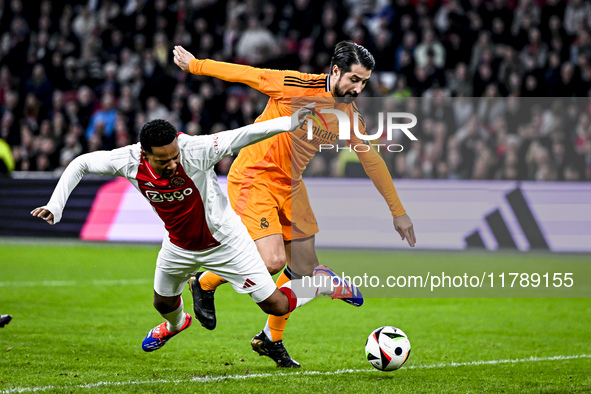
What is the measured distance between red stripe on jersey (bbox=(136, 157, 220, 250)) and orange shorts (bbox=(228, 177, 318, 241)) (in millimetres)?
747

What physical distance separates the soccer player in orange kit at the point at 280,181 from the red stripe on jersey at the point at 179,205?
0.80 meters

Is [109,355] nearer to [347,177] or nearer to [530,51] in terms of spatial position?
[347,177]

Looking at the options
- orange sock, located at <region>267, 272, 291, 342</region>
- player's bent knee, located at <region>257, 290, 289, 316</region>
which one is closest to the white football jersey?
player's bent knee, located at <region>257, 290, 289, 316</region>

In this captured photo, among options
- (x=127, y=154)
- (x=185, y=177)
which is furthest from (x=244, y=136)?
(x=127, y=154)

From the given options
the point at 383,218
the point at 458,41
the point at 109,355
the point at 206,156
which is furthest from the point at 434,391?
the point at 458,41

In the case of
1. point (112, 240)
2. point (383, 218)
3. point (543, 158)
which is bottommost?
point (112, 240)

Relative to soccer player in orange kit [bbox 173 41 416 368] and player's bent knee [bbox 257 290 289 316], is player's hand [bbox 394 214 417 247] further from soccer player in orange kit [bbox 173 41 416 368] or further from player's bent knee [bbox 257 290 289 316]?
player's bent knee [bbox 257 290 289 316]

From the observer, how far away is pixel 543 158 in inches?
491

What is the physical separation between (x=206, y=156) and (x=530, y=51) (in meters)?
11.6

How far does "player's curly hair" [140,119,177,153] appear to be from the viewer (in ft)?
16.3

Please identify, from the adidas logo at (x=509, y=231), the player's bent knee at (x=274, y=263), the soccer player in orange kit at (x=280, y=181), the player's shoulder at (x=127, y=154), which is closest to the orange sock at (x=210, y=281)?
the soccer player in orange kit at (x=280, y=181)

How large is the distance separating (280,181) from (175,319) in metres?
1.35

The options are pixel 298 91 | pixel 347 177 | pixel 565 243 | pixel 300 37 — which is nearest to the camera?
pixel 298 91

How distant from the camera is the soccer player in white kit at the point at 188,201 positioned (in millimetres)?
5043
